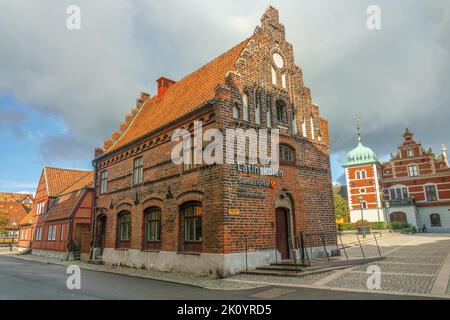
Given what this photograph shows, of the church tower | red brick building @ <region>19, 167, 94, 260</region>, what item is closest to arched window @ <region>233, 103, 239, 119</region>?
red brick building @ <region>19, 167, 94, 260</region>

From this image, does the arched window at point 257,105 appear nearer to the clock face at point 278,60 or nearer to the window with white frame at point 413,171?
the clock face at point 278,60

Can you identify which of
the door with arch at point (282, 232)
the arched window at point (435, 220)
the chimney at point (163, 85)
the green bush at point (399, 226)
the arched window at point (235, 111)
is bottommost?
the door with arch at point (282, 232)

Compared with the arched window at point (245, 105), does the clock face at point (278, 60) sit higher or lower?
higher

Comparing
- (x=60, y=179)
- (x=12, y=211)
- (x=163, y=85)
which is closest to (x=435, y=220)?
(x=163, y=85)

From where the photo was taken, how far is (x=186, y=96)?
18016mm

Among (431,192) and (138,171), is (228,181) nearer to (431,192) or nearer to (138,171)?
(138,171)

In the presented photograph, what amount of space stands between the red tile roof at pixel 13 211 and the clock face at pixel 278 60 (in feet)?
185

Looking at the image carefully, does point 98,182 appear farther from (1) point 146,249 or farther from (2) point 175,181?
(2) point 175,181

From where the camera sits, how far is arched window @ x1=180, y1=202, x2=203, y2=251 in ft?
45.4

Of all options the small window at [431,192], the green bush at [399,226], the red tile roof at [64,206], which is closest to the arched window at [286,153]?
the red tile roof at [64,206]

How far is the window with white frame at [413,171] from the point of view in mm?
53062

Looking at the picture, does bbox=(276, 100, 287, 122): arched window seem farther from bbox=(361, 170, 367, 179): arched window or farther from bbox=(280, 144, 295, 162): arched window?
bbox=(361, 170, 367, 179): arched window

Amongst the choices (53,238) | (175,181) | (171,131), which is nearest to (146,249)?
(175,181)

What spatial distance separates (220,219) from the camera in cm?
1246
